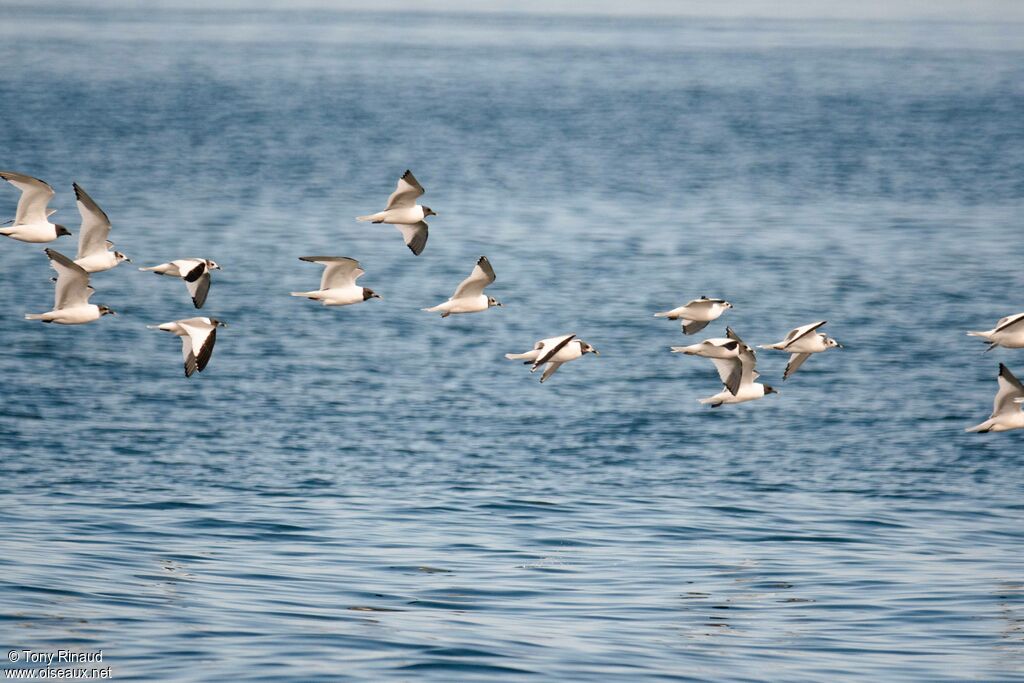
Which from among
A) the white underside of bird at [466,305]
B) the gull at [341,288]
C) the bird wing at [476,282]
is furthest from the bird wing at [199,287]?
the bird wing at [476,282]

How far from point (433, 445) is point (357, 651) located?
15258mm

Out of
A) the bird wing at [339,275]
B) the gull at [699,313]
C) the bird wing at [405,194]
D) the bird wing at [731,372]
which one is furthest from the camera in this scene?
the bird wing at [731,372]

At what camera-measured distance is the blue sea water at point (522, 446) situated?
32.4 m

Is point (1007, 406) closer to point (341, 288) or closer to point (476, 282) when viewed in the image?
point (476, 282)

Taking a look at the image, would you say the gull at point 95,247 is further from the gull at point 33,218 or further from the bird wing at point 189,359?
the bird wing at point 189,359

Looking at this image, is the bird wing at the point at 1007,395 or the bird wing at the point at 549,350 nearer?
the bird wing at the point at 549,350

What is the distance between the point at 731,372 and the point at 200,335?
9.25 metres

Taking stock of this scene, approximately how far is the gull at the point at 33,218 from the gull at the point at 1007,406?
15.3 meters

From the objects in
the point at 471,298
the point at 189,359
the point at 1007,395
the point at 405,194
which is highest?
the point at 405,194

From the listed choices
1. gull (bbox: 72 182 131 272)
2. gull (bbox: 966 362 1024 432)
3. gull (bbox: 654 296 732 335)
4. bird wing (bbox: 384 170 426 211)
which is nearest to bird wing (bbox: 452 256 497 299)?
bird wing (bbox: 384 170 426 211)

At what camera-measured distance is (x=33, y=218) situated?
28.8 m

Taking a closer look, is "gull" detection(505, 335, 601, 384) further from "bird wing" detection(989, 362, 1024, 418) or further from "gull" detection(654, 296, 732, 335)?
"bird wing" detection(989, 362, 1024, 418)

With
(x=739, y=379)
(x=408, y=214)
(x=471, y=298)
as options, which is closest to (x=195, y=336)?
(x=408, y=214)

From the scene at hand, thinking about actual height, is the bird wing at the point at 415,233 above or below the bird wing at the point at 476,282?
above
